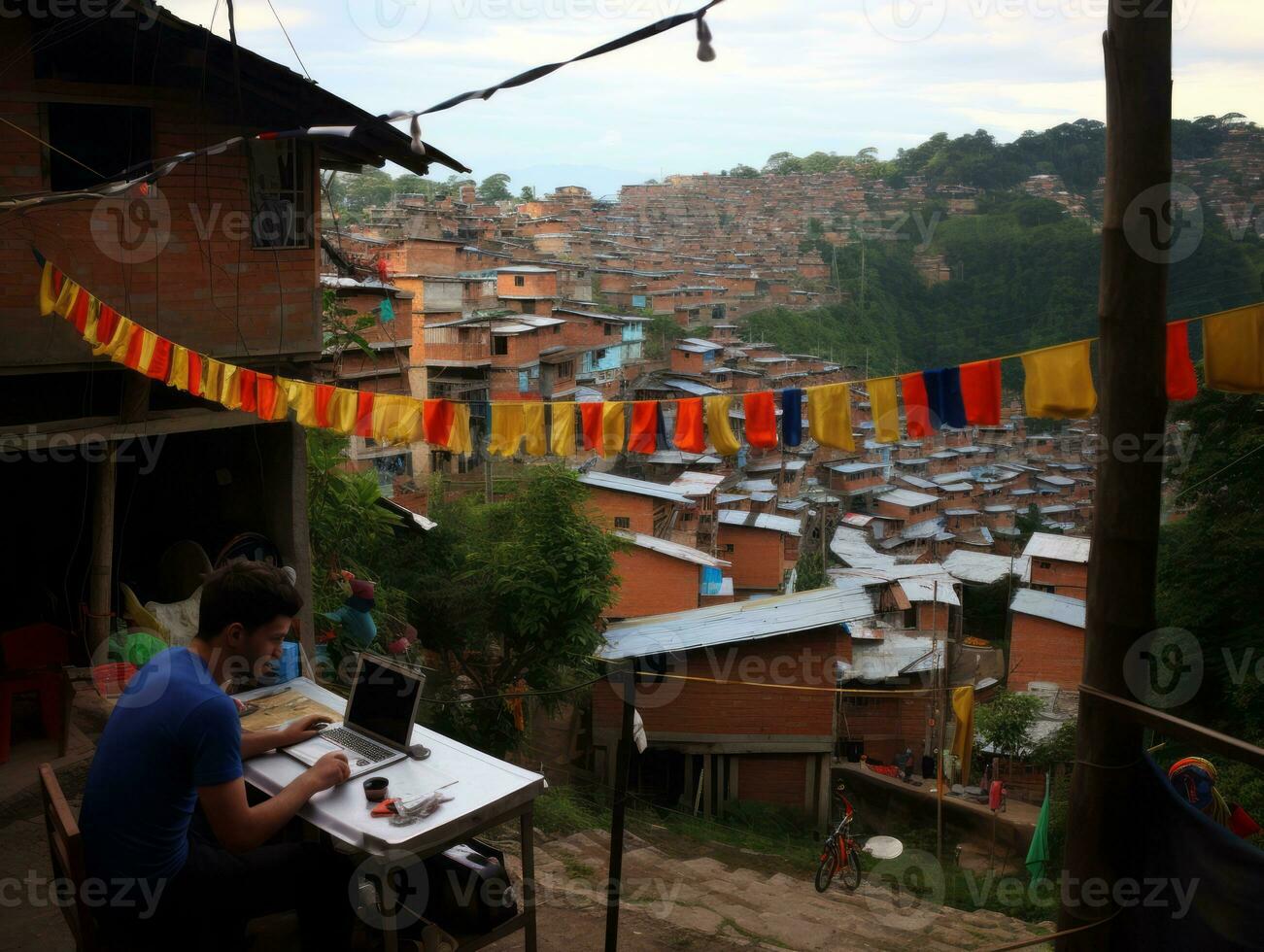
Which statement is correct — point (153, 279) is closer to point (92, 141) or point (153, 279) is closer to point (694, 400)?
point (92, 141)

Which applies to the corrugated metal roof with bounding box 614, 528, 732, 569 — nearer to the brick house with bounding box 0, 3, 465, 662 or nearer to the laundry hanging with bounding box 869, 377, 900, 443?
the brick house with bounding box 0, 3, 465, 662

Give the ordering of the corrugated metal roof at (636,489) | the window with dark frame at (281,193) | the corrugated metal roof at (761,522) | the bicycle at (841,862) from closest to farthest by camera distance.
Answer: the window with dark frame at (281,193), the bicycle at (841,862), the corrugated metal roof at (636,489), the corrugated metal roof at (761,522)

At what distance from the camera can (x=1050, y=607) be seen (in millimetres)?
23922

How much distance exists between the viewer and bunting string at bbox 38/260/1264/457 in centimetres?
516

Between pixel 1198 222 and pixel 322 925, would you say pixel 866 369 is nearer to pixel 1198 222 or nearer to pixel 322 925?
pixel 1198 222

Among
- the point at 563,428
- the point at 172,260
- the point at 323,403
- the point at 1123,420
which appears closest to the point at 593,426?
the point at 563,428

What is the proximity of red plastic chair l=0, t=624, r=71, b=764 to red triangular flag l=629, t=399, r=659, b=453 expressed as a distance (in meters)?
4.06

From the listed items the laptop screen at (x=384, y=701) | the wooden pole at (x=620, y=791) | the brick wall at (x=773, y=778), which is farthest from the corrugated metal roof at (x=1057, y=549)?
the laptop screen at (x=384, y=701)

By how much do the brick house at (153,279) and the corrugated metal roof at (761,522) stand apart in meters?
21.7

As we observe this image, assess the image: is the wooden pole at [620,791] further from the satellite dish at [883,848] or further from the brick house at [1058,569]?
the brick house at [1058,569]

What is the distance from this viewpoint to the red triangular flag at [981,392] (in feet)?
19.2

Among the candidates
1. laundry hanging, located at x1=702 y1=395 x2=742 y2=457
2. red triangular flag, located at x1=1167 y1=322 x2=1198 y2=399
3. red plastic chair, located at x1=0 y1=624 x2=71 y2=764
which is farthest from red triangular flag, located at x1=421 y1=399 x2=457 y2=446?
red triangular flag, located at x1=1167 y1=322 x2=1198 y2=399

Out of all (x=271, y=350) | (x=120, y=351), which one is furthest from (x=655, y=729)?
(x=120, y=351)

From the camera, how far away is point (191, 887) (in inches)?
121
